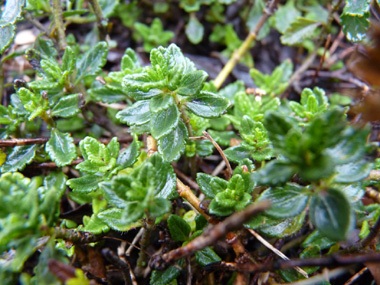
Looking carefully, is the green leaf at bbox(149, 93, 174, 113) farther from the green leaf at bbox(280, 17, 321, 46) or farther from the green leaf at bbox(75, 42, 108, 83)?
the green leaf at bbox(280, 17, 321, 46)

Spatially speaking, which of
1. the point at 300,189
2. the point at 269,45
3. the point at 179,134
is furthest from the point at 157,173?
the point at 269,45

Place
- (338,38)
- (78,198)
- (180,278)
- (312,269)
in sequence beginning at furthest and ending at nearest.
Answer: (338,38)
(78,198)
(180,278)
(312,269)

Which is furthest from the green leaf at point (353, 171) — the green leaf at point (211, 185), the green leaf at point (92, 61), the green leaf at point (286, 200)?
the green leaf at point (92, 61)

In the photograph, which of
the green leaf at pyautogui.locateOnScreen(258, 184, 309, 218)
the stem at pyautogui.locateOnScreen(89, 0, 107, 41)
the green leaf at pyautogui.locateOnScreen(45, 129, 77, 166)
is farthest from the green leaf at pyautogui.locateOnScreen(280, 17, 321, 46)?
the green leaf at pyautogui.locateOnScreen(45, 129, 77, 166)

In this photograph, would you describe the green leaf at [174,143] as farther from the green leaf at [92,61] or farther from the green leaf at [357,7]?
the green leaf at [357,7]

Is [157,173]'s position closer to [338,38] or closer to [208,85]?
[208,85]
